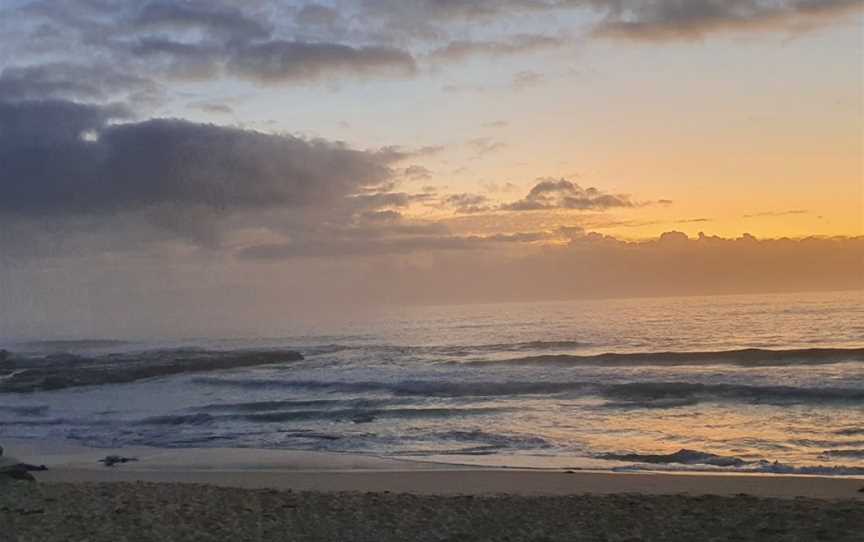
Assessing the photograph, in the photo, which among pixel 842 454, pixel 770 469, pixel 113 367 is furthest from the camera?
pixel 113 367

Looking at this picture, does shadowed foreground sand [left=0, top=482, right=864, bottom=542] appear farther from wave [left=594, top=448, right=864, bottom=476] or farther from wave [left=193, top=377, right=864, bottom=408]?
wave [left=193, top=377, right=864, bottom=408]

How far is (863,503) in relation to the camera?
9.95m

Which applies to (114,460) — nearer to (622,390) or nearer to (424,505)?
(424,505)

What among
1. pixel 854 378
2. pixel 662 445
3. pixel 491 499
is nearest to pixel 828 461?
pixel 662 445

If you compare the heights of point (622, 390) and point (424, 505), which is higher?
point (424, 505)

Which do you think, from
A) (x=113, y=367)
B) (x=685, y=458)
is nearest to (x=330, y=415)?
(x=685, y=458)

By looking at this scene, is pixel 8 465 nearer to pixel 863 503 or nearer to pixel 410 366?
pixel 863 503

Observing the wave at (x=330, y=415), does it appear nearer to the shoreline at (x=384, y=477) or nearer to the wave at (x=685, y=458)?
the shoreline at (x=384, y=477)

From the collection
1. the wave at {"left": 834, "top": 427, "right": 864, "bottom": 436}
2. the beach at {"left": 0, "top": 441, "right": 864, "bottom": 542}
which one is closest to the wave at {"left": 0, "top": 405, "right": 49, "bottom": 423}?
the beach at {"left": 0, "top": 441, "right": 864, "bottom": 542}

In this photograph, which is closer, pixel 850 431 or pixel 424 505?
pixel 424 505

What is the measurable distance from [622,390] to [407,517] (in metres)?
17.1

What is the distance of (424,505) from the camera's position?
1062 centimetres

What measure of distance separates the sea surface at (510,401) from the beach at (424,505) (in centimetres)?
165

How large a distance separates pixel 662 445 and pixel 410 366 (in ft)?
74.3
